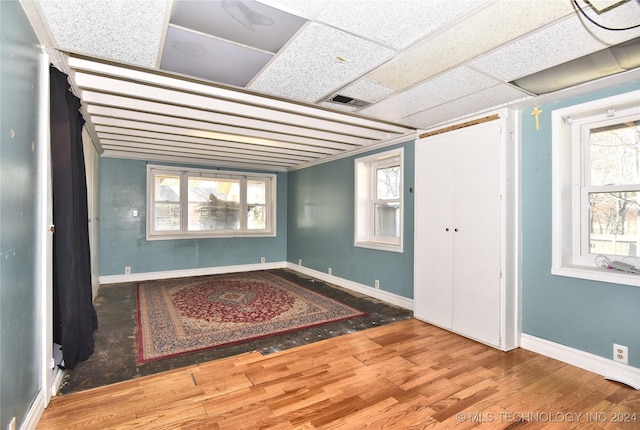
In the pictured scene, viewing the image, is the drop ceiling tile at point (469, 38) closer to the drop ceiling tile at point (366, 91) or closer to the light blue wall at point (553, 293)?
the drop ceiling tile at point (366, 91)

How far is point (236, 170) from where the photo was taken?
21.8ft

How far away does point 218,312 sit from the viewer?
3.93 meters

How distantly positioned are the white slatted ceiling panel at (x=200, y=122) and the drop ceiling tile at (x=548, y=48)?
152 centimetres

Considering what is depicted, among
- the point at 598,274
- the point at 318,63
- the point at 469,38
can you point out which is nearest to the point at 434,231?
the point at 598,274

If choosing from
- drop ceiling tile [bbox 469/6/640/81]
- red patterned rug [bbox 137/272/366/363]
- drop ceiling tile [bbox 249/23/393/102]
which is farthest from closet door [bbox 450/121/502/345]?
drop ceiling tile [bbox 249/23/393/102]

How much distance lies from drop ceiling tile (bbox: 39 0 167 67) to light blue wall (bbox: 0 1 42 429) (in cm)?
16

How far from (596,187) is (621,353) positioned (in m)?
1.29

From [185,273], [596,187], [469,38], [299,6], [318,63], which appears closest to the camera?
[299,6]

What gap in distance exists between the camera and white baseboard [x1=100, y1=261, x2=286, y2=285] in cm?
553

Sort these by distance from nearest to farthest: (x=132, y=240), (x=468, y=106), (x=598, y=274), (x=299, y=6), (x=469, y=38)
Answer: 1. (x=299, y=6)
2. (x=469, y=38)
3. (x=598, y=274)
4. (x=468, y=106)
5. (x=132, y=240)

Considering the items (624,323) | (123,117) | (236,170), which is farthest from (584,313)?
(236,170)

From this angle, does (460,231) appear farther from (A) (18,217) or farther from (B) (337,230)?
(A) (18,217)

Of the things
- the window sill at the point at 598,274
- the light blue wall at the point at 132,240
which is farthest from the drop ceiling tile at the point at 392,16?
the light blue wall at the point at 132,240

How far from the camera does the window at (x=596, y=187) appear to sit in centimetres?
246
